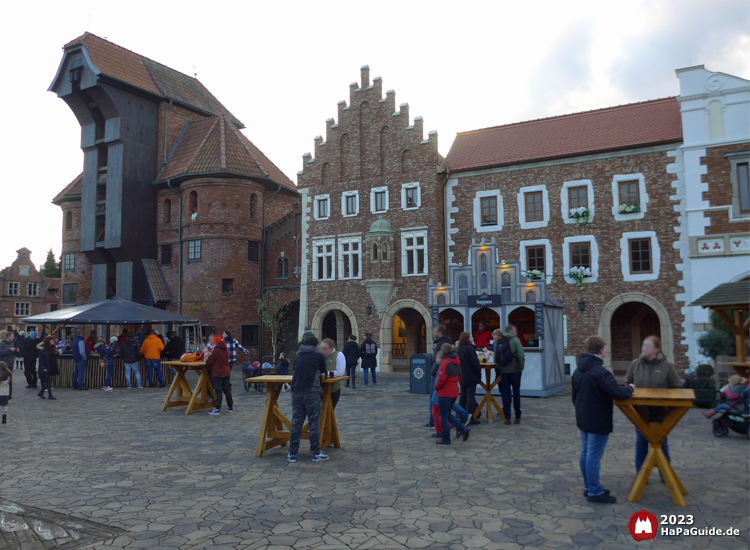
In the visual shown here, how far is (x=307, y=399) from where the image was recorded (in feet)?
27.5

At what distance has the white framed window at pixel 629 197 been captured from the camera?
2198cm

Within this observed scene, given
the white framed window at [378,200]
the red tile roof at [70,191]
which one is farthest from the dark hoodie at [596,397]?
the red tile roof at [70,191]

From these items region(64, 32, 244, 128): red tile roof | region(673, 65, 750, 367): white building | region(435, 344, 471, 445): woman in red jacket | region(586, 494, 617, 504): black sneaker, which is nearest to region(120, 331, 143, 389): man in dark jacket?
region(435, 344, 471, 445): woman in red jacket

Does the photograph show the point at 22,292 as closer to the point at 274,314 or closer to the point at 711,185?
the point at 274,314

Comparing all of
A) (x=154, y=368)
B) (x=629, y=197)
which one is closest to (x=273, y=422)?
(x=154, y=368)

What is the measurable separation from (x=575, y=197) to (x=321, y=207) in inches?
479

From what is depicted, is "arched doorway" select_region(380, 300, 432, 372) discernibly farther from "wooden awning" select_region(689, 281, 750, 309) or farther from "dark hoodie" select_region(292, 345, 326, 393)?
"dark hoodie" select_region(292, 345, 326, 393)

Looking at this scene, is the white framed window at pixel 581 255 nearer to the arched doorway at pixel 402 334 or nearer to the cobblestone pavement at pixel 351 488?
the arched doorway at pixel 402 334

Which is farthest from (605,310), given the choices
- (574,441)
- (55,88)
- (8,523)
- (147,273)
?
(55,88)

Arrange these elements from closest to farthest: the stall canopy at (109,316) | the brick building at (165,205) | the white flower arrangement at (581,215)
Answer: the stall canopy at (109,316)
the white flower arrangement at (581,215)
the brick building at (165,205)

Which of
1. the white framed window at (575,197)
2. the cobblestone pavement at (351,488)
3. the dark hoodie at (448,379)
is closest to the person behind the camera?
the cobblestone pavement at (351,488)

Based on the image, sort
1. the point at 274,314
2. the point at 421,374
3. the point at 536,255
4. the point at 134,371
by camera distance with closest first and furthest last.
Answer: the point at 421,374
the point at 134,371
the point at 536,255
the point at 274,314

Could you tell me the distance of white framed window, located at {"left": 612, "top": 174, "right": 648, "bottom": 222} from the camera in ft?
72.1

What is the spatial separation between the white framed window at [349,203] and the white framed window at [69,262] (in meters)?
20.4
